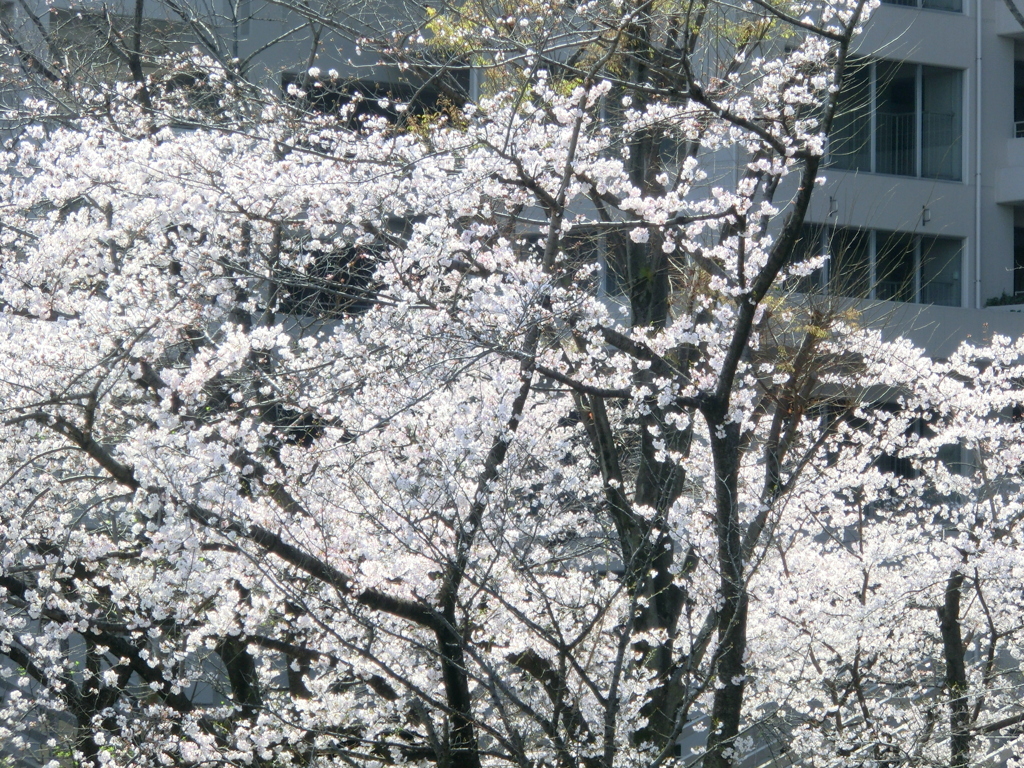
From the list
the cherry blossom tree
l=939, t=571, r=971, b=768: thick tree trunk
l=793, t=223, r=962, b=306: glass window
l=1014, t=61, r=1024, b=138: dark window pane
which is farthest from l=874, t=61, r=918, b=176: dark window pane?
l=939, t=571, r=971, b=768: thick tree trunk

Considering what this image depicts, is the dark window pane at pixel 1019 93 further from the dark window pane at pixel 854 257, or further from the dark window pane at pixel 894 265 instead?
the dark window pane at pixel 854 257

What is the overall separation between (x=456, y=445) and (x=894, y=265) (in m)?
11.0

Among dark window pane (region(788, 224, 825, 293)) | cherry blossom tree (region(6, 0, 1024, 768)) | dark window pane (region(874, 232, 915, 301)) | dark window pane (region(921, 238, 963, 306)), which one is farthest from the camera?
dark window pane (region(921, 238, 963, 306))

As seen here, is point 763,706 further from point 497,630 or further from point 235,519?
point 235,519

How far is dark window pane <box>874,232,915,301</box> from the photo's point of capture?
15.7 metres

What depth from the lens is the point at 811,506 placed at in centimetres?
932

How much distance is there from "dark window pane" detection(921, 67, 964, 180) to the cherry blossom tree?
8.38 meters

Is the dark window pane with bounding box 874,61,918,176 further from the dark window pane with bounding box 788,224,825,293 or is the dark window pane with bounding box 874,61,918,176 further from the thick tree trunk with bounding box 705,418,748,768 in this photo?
the thick tree trunk with bounding box 705,418,748,768

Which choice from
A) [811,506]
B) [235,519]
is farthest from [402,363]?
[811,506]

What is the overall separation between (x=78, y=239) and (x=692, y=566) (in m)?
5.32

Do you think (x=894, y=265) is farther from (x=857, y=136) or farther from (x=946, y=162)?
(x=946, y=162)

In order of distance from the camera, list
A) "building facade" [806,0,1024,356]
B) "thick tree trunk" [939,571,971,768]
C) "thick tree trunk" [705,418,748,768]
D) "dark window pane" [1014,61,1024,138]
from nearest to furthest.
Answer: "thick tree trunk" [705,418,748,768] → "thick tree trunk" [939,571,971,768] → "building facade" [806,0,1024,356] → "dark window pane" [1014,61,1024,138]

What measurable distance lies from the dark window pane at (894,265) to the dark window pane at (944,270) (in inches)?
18.7

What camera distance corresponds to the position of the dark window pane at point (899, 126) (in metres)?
16.7
